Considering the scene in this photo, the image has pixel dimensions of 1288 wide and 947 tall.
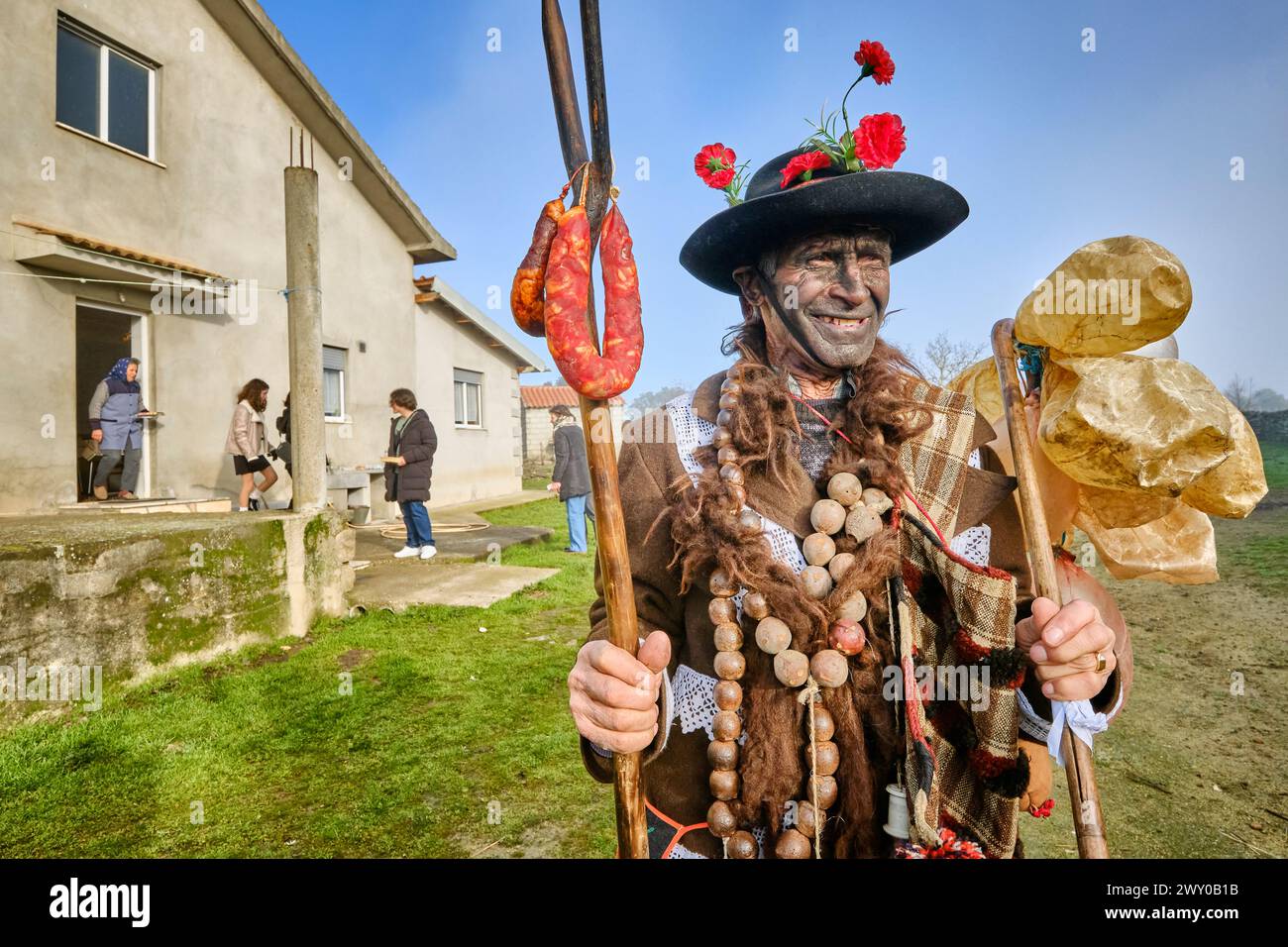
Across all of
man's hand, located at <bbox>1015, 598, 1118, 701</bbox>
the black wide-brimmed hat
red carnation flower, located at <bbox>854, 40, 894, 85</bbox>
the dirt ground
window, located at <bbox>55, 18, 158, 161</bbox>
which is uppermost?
window, located at <bbox>55, 18, 158, 161</bbox>

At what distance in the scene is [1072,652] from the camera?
1.41 metres

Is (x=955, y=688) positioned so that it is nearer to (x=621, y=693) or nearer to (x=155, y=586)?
(x=621, y=693)

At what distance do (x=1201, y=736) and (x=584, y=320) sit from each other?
16.1ft

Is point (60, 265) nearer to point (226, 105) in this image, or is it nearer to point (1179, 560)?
point (226, 105)

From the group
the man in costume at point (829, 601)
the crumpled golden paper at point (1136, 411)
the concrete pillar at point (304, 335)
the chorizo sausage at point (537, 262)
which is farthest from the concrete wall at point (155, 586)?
the crumpled golden paper at point (1136, 411)

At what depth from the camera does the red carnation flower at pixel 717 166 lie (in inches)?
74.1

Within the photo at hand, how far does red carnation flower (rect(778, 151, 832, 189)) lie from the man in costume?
0.04ft

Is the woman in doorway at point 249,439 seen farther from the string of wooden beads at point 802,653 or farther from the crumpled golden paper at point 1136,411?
the crumpled golden paper at point 1136,411

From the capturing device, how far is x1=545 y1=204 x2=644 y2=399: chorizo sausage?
4.00 feet

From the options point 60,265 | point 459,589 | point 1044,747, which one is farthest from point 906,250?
point 60,265

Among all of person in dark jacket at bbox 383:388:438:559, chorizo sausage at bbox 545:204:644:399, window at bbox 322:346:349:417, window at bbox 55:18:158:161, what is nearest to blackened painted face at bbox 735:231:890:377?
chorizo sausage at bbox 545:204:644:399

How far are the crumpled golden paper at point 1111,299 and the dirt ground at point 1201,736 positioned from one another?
2611 millimetres

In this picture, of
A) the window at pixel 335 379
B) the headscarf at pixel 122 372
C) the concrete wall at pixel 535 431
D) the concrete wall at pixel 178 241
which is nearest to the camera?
the concrete wall at pixel 178 241

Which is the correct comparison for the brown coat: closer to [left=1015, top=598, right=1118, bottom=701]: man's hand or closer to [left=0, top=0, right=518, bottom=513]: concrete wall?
[left=1015, top=598, right=1118, bottom=701]: man's hand
